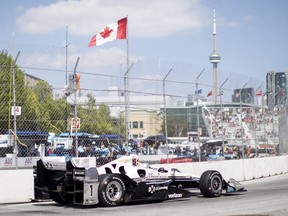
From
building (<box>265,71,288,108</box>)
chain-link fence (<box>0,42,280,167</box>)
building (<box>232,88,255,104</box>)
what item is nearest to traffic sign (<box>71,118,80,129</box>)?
chain-link fence (<box>0,42,280,167</box>)

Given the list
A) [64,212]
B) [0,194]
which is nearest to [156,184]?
[64,212]

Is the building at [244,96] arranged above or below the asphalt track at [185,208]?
above

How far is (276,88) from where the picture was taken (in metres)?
26.9

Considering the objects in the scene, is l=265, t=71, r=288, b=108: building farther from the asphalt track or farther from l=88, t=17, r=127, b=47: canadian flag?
the asphalt track

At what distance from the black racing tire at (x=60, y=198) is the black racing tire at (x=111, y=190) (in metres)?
1.16

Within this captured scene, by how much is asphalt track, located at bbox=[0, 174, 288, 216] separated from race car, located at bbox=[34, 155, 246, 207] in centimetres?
22

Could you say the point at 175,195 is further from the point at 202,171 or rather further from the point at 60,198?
the point at 202,171

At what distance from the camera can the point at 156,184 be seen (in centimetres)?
1244

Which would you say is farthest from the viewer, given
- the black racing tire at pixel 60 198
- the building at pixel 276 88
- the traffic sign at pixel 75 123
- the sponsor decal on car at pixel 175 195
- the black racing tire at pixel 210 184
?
the building at pixel 276 88

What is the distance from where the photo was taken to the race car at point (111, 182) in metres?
11.5

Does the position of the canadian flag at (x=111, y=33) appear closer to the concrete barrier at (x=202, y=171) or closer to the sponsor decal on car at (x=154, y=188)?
the concrete barrier at (x=202, y=171)

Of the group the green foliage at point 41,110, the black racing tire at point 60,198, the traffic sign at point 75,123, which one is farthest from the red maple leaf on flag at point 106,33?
the black racing tire at point 60,198

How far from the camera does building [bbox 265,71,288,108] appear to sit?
1033 inches

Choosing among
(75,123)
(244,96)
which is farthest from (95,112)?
(244,96)
